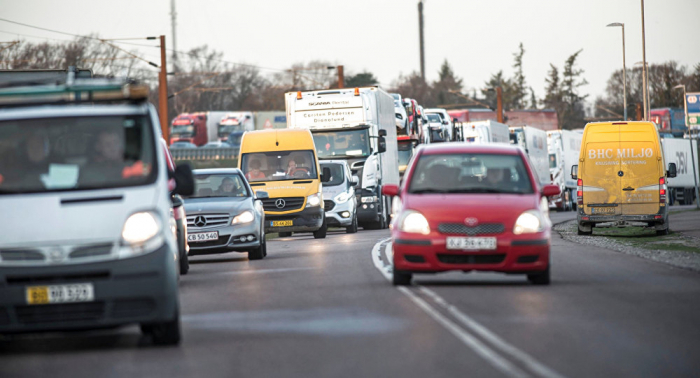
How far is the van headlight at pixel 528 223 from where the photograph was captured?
13.4m

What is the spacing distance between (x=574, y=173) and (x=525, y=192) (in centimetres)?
1508

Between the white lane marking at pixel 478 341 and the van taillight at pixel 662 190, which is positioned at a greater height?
the van taillight at pixel 662 190

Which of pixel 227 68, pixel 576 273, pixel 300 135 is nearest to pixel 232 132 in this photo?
pixel 227 68

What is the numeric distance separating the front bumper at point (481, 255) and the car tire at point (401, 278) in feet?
Result: 0.78

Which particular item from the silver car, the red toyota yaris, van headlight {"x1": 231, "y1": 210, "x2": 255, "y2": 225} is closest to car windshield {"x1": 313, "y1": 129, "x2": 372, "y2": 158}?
the silver car

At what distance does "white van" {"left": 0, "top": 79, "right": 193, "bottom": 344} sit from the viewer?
900 cm

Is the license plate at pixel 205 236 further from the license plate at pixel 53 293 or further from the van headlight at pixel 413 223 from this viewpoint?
the license plate at pixel 53 293

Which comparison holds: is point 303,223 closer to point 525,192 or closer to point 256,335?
point 525,192

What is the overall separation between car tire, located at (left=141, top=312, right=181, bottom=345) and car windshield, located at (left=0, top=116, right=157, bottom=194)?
1.12 meters

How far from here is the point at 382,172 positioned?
34.9 metres

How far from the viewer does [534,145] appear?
57.7m

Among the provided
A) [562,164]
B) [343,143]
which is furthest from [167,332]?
[562,164]

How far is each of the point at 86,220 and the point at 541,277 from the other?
21.1 feet

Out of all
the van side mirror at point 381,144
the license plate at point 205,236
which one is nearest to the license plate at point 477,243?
the license plate at point 205,236
